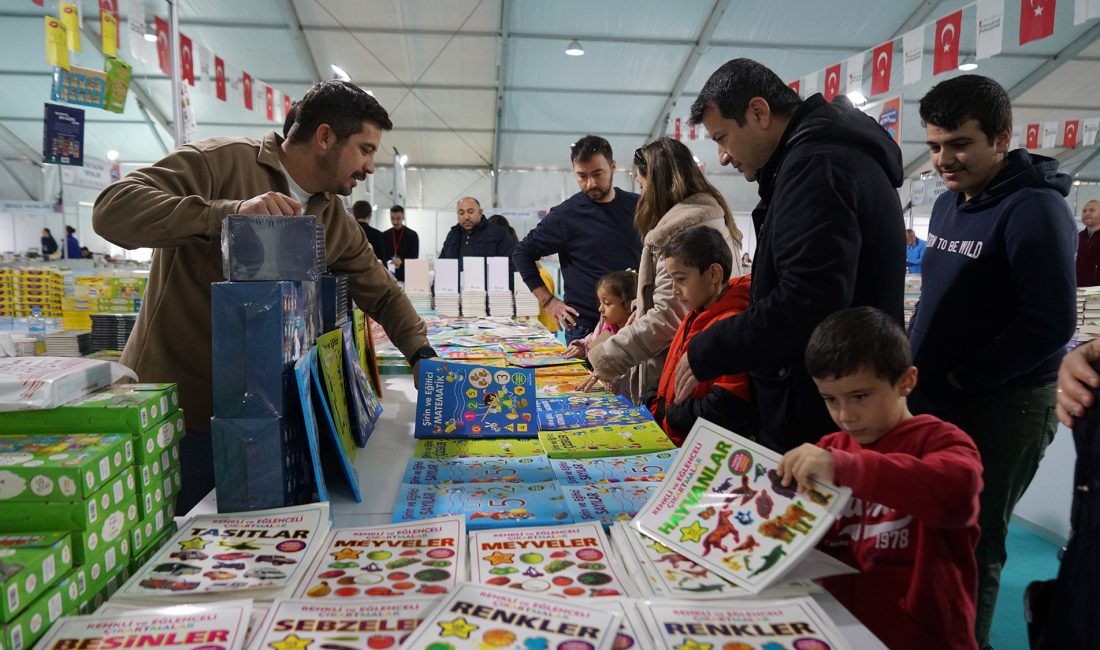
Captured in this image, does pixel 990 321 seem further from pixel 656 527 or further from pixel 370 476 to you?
pixel 370 476

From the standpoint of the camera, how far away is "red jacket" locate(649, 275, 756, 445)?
64.8 inches

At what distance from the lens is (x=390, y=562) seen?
3.02ft

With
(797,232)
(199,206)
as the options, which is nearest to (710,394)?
(797,232)

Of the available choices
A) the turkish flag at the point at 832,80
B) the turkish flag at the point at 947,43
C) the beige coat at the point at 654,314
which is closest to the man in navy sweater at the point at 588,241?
the beige coat at the point at 654,314

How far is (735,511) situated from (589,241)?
2.45 m

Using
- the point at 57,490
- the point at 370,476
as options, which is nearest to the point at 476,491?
the point at 370,476

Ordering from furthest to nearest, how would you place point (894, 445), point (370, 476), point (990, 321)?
point (990, 321) → point (370, 476) → point (894, 445)

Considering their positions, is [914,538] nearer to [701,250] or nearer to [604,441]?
[604,441]

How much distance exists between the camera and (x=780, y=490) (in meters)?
0.93

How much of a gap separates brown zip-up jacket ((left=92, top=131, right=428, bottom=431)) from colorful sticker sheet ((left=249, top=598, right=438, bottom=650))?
0.78 metres

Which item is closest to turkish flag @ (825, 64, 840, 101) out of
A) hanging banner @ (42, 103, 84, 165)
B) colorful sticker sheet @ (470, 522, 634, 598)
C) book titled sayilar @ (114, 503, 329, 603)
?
hanging banner @ (42, 103, 84, 165)

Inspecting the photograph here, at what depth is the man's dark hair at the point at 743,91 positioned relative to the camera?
1432 mm

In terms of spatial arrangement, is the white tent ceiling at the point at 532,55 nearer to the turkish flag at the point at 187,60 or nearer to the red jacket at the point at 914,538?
the turkish flag at the point at 187,60

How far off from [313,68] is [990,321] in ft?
37.6
